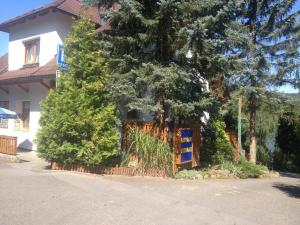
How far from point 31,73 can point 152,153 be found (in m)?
8.34

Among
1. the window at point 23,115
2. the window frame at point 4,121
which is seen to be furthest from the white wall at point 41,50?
the window frame at point 4,121

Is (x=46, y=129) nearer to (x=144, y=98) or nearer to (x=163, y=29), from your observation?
(x=144, y=98)

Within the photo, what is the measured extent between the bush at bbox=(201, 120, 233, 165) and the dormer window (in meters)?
9.62

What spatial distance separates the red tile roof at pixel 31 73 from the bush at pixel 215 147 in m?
7.30

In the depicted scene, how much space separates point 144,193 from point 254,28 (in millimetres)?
10190

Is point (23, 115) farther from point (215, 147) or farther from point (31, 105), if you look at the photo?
point (215, 147)

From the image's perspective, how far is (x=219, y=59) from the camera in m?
11.7

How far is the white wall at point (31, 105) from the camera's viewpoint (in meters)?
17.2

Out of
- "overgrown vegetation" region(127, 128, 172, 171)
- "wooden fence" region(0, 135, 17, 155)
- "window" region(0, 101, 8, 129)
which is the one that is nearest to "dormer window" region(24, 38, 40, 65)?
"window" region(0, 101, 8, 129)

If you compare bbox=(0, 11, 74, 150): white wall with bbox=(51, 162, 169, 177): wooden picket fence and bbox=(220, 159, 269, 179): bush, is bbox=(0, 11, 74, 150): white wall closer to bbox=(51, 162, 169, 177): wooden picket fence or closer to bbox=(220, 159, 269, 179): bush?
bbox=(51, 162, 169, 177): wooden picket fence

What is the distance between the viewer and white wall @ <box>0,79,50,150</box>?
56.3 ft

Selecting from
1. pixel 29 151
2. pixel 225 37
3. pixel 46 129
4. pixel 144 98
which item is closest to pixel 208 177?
pixel 144 98

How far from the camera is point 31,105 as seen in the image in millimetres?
17625

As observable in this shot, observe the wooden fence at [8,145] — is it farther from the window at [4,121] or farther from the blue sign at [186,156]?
the blue sign at [186,156]
